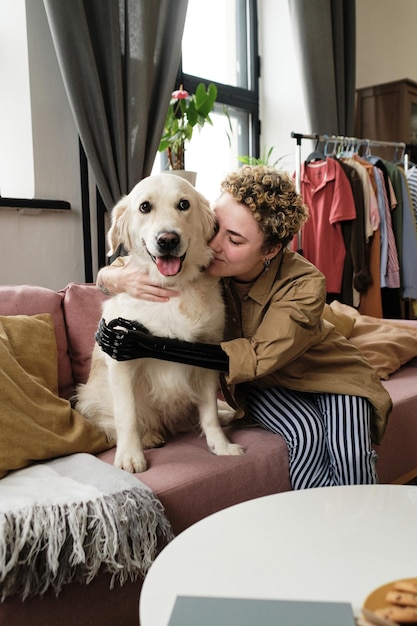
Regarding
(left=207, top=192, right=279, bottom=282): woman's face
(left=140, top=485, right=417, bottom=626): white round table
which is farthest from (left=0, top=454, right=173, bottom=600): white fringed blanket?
(left=207, top=192, right=279, bottom=282): woman's face

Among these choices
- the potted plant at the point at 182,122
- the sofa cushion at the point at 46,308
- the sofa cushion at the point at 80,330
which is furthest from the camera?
the potted plant at the point at 182,122

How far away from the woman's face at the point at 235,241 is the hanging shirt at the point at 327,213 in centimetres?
186

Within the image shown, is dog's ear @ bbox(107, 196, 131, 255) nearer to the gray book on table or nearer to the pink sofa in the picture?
the pink sofa

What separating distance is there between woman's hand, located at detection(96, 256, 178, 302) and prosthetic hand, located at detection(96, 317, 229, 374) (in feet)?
0.30

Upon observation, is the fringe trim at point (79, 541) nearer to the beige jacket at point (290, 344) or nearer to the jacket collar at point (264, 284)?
the beige jacket at point (290, 344)

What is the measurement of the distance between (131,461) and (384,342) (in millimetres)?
1409

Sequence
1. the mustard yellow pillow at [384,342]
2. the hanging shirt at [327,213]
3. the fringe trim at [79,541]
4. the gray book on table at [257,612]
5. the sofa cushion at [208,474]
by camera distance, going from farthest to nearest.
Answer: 1. the hanging shirt at [327,213]
2. the mustard yellow pillow at [384,342]
3. the sofa cushion at [208,474]
4. the fringe trim at [79,541]
5. the gray book on table at [257,612]

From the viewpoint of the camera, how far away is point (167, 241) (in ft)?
4.45

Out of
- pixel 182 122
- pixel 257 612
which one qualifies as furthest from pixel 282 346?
pixel 182 122

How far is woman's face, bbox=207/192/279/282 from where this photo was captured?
145 cm

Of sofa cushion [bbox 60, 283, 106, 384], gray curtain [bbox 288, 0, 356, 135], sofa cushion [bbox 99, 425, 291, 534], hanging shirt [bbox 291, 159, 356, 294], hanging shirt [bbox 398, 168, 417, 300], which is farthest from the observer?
gray curtain [bbox 288, 0, 356, 135]

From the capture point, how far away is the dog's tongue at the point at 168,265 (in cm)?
139

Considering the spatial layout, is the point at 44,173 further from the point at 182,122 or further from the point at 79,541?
the point at 79,541

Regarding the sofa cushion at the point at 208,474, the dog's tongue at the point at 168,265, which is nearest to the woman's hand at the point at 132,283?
the dog's tongue at the point at 168,265
